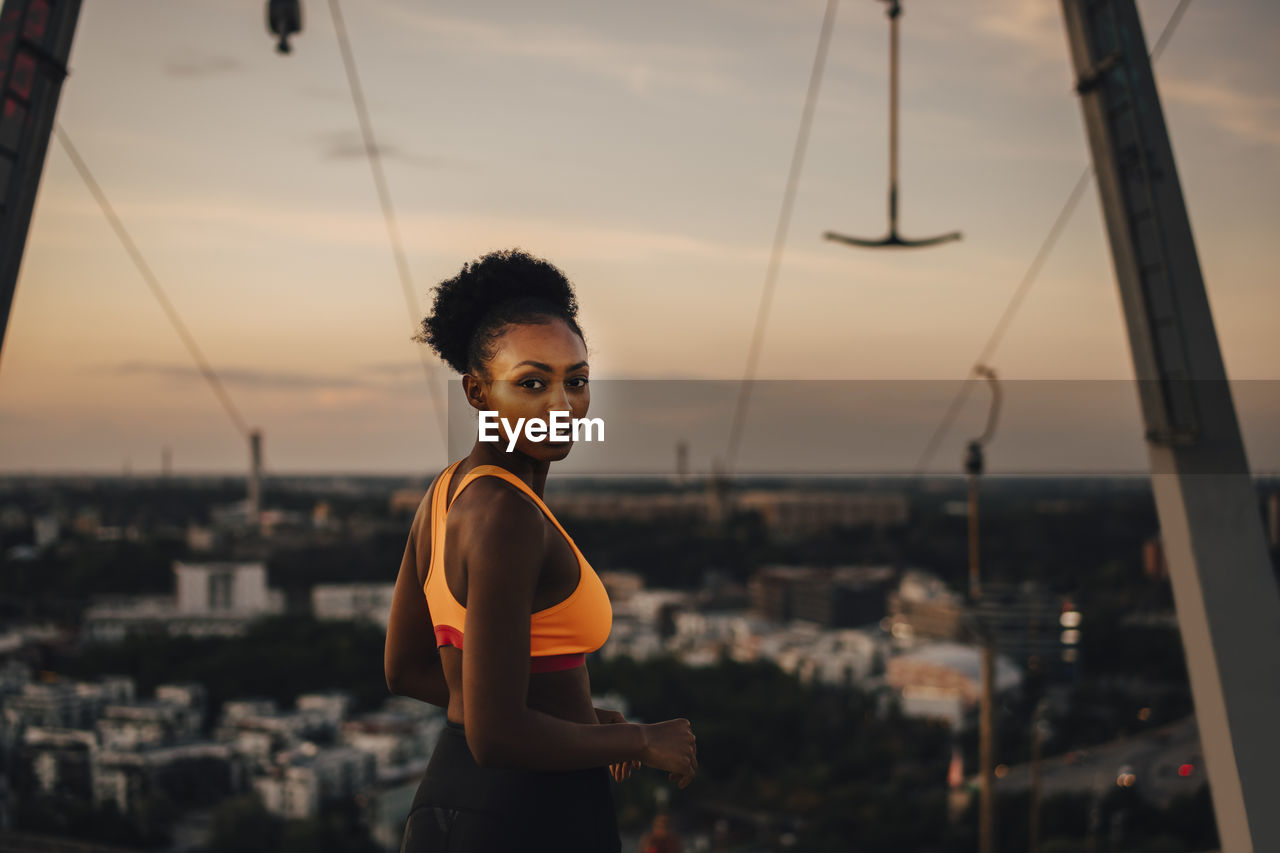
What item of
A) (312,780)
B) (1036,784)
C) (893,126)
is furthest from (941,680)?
(893,126)

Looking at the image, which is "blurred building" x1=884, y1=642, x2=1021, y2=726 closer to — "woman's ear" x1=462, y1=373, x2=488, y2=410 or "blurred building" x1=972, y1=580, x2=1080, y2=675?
"blurred building" x1=972, y1=580, x2=1080, y2=675

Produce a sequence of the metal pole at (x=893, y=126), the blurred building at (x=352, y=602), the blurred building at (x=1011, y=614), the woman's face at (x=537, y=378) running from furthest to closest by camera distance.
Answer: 1. the blurred building at (x=352, y=602)
2. the blurred building at (x=1011, y=614)
3. the metal pole at (x=893, y=126)
4. the woman's face at (x=537, y=378)

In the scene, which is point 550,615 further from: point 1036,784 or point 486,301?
point 1036,784

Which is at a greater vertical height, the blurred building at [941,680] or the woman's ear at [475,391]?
the blurred building at [941,680]

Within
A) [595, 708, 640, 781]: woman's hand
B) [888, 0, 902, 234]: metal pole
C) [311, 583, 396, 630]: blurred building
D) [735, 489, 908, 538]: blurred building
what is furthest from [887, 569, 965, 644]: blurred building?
[595, 708, 640, 781]: woman's hand

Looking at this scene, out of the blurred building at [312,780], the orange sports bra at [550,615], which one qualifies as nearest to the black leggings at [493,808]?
the orange sports bra at [550,615]

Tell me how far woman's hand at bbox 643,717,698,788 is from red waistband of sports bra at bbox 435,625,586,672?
9 cm

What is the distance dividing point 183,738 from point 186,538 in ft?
54.5

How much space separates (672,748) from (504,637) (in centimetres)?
21

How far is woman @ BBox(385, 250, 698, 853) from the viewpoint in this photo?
1.08 meters

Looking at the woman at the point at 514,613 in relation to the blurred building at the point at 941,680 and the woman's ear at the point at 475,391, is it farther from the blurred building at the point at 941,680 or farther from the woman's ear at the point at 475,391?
the blurred building at the point at 941,680

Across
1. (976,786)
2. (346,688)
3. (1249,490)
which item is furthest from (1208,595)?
(346,688)

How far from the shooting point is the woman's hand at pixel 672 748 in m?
1.16

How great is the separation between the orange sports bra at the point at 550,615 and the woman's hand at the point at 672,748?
0.10 m
